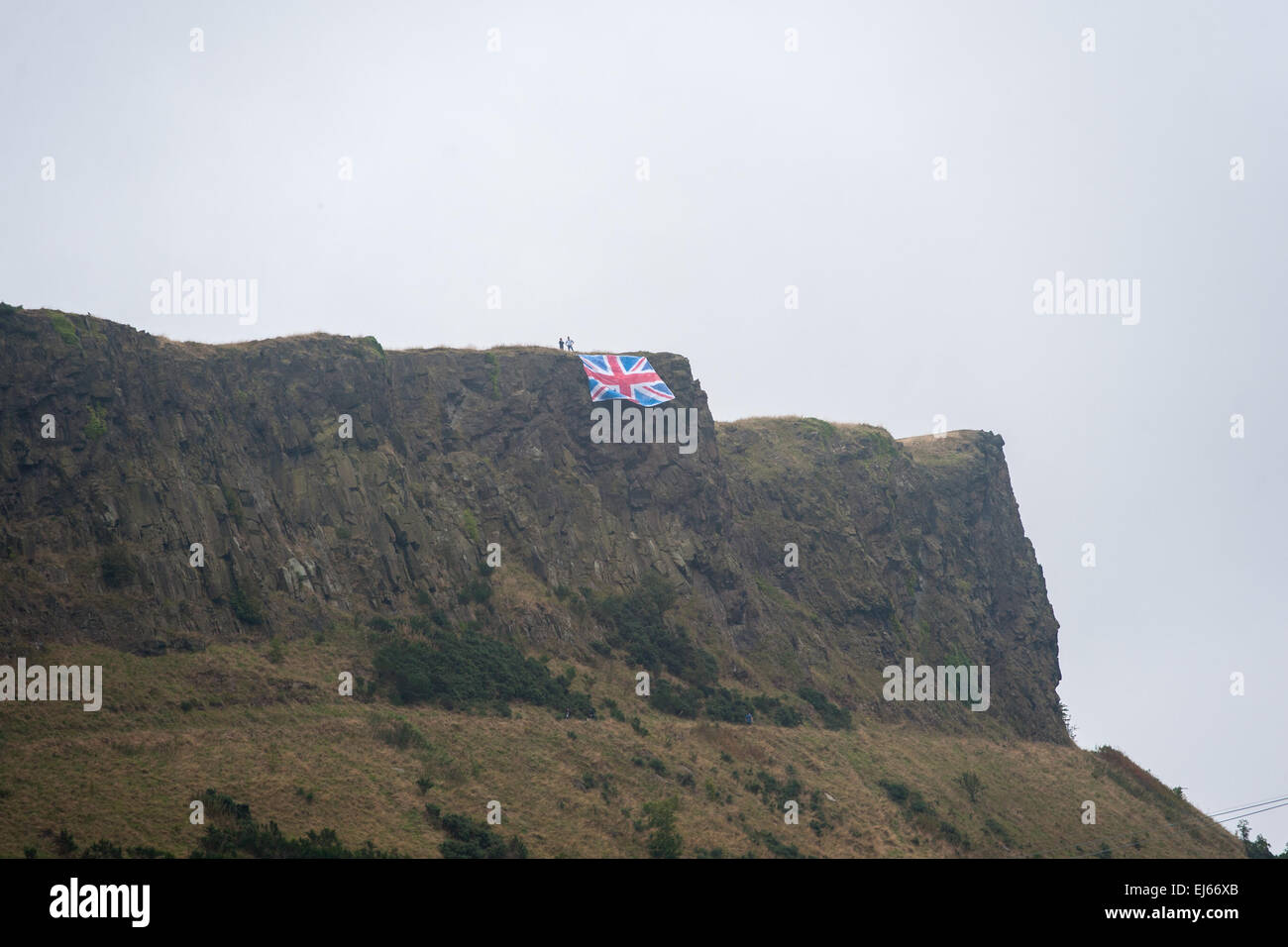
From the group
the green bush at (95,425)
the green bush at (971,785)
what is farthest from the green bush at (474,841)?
the green bush at (971,785)

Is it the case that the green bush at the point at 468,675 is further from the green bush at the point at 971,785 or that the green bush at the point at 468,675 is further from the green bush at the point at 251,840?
the green bush at the point at 971,785

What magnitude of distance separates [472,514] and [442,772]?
2126 centimetres

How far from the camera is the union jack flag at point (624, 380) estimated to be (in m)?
76.0

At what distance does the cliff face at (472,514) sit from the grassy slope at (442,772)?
3.72 metres

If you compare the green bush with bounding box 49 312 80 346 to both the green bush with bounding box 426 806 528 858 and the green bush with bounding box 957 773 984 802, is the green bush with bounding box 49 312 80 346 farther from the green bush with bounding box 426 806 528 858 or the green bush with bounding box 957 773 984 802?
the green bush with bounding box 957 773 984 802

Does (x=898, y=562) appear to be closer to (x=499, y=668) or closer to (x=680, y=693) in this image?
(x=680, y=693)

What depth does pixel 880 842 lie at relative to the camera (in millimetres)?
58094

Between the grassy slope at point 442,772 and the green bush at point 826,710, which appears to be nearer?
the grassy slope at point 442,772

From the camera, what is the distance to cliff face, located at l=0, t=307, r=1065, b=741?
52.4 m

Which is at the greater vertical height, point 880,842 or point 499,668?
point 499,668

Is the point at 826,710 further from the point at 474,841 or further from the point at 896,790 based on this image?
the point at 474,841

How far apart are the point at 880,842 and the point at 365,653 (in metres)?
27.8
